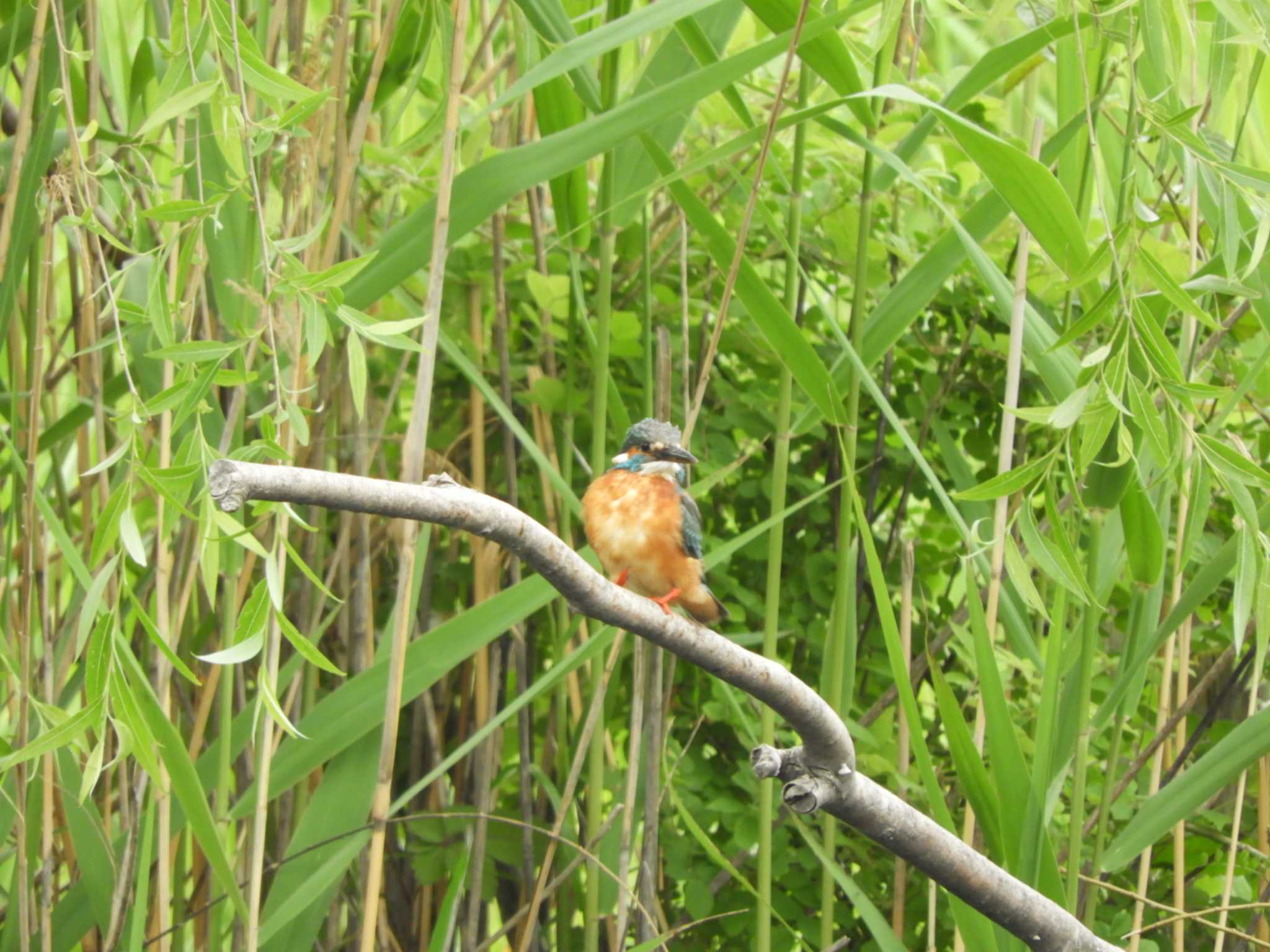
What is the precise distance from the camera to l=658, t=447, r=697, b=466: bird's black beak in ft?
5.62

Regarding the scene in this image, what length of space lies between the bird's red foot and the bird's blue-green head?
0.54 ft

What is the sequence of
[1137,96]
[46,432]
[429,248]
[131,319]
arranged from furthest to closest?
[46,432] → [429,248] → [131,319] → [1137,96]

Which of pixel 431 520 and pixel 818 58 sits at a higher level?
pixel 818 58

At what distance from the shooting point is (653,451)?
1.79 meters

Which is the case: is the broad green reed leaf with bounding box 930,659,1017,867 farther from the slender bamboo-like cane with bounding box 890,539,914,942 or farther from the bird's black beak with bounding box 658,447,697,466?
the bird's black beak with bounding box 658,447,697,466

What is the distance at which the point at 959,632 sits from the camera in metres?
1.87

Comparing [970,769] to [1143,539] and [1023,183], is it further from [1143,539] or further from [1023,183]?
[1023,183]

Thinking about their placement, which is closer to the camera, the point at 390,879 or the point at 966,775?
the point at 966,775

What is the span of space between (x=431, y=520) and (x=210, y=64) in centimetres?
102

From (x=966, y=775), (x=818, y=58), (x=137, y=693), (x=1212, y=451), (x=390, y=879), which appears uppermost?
(x=818, y=58)

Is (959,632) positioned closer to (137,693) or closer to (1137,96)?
(1137,96)

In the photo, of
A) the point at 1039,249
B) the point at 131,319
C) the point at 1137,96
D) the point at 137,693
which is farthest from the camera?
the point at 1039,249

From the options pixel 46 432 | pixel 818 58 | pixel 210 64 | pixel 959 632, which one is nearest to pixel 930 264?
pixel 818 58

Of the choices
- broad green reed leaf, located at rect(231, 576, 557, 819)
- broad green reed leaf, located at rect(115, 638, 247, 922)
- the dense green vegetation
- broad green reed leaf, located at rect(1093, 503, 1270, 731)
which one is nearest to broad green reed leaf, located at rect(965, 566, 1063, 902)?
the dense green vegetation
